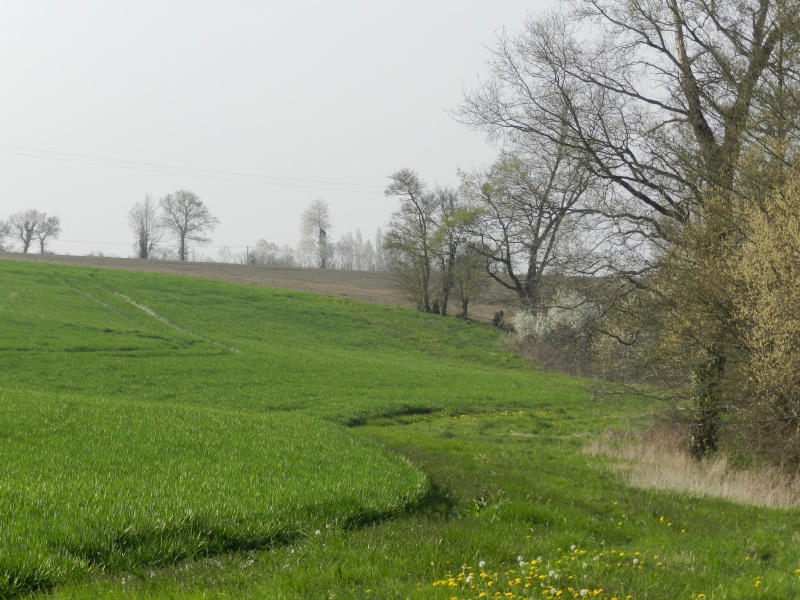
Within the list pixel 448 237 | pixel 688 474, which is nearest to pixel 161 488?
pixel 688 474

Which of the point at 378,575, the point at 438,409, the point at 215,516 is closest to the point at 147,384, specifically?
the point at 438,409

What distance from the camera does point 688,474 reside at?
15.6 metres

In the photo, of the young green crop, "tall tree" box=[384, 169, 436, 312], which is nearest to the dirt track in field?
"tall tree" box=[384, 169, 436, 312]

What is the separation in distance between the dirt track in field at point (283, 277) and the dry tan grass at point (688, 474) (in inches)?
1710

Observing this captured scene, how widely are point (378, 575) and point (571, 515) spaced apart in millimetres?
4665

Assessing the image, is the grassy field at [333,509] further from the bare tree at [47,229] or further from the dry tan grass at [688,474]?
the bare tree at [47,229]

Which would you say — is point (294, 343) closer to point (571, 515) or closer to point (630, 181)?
point (630, 181)

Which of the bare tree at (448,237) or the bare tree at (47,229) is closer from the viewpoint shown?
the bare tree at (448,237)

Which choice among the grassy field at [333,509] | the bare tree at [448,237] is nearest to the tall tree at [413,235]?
the bare tree at [448,237]

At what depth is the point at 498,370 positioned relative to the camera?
44125 millimetres

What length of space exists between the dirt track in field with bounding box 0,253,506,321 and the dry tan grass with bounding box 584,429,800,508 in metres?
43.4

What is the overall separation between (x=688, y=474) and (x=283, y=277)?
6959 centimetres

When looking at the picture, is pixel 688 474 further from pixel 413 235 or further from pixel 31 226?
pixel 31 226

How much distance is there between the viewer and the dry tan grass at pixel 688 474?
→ 13562 mm
